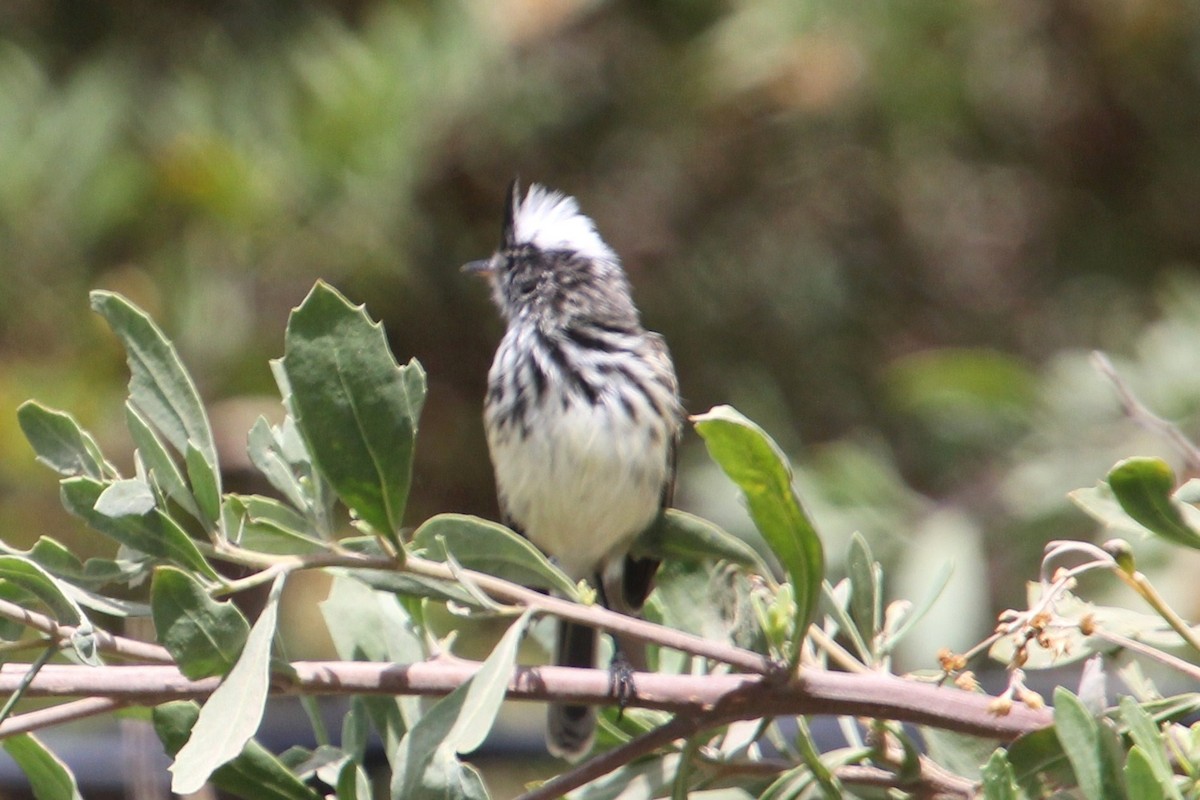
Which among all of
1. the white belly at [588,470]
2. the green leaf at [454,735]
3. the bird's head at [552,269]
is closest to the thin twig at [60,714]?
the green leaf at [454,735]

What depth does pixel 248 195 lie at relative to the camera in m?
4.05

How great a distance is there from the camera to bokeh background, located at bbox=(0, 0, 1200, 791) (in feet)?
12.6

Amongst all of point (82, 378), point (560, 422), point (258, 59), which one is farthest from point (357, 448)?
point (258, 59)

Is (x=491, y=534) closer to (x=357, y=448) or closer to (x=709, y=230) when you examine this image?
(x=357, y=448)

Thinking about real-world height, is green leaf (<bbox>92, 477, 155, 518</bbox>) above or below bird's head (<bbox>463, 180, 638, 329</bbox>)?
below

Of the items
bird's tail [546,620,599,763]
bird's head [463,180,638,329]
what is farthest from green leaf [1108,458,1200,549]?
bird's head [463,180,638,329]

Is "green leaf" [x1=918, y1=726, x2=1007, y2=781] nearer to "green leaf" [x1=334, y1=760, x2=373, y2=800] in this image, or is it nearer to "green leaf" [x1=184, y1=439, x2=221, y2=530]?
"green leaf" [x1=334, y1=760, x2=373, y2=800]

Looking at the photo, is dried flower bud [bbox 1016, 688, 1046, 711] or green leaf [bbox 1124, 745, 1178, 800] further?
dried flower bud [bbox 1016, 688, 1046, 711]

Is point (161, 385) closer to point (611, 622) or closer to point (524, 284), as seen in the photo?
point (611, 622)

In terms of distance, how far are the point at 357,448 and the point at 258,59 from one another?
3580mm

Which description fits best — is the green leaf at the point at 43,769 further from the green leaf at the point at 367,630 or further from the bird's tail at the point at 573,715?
the bird's tail at the point at 573,715

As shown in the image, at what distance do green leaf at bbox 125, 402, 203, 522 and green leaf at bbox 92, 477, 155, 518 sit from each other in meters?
0.05

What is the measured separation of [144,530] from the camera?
3.82 ft

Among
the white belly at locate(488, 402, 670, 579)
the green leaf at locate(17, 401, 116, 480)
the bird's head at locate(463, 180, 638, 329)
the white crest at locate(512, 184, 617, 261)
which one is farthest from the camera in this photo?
the white crest at locate(512, 184, 617, 261)
